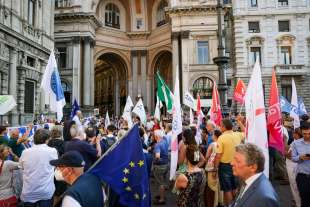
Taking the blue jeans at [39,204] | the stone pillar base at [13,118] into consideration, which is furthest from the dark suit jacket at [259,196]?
the stone pillar base at [13,118]

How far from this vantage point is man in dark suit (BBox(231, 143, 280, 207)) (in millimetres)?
2605

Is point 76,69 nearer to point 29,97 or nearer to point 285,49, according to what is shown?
point 29,97

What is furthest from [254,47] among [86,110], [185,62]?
[86,110]

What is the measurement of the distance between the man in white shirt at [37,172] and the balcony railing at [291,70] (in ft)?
95.4

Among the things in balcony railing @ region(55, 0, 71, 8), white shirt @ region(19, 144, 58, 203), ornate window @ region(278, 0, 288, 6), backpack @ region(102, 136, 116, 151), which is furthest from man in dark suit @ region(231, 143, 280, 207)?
balcony railing @ region(55, 0, 71, 8)

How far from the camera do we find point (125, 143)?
11.1 ft

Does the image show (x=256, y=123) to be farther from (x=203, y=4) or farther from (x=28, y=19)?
(x=203, y=4)

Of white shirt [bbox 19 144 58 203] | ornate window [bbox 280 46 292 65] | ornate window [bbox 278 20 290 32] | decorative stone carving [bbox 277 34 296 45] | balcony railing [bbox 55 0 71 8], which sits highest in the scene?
balcony railing [bbox 55 0 71 8]

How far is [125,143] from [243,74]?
2947 cm

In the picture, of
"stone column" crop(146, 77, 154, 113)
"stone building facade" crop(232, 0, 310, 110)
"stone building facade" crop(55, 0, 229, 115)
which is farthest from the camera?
"stone column" crop(146, 77, 154, 113)

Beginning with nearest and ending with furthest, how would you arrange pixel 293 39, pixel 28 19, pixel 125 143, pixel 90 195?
1. pixel 90 195
2. pixel 125 143
3. pixel 28 19
4. pixel 293 39

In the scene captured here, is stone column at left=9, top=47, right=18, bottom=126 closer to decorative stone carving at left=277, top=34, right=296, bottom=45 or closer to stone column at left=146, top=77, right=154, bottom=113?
stone column at left=146, top=77, right=154, bottom=113

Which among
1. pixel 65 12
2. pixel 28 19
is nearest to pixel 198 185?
pixel 28 19

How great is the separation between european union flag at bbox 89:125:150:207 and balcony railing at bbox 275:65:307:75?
2978 centimetres
